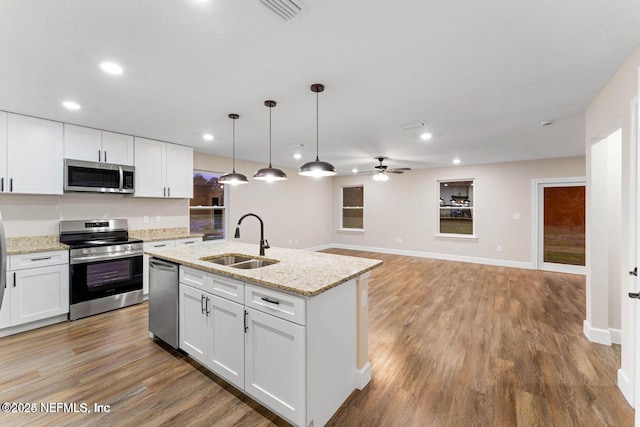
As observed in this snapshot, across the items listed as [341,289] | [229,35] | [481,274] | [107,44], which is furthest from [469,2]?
[481,274]

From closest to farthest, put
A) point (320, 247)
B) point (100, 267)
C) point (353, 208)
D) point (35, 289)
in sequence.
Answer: point (35, 289), point (100, 267), point (320, 247), point (353, 208)

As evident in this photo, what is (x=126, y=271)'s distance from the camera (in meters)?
3.83

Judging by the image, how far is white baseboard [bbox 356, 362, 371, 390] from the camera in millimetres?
2166

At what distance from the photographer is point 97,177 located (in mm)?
3775

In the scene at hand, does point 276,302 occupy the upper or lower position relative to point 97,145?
lower

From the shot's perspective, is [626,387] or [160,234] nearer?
[626,387]

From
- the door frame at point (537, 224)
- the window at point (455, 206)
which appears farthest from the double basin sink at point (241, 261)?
the door frame at point (537, 224)

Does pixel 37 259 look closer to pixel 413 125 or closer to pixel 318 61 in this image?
pixel 318 61

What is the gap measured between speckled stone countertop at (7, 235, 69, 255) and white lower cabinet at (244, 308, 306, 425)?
2.98 metres

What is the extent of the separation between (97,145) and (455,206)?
297 inches

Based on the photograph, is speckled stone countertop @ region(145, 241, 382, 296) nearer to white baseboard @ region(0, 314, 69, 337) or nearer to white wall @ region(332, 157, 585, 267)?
white baseboard @ region(0, 314, 69, 337)

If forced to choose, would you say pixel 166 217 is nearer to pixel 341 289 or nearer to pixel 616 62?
pixel 341 289

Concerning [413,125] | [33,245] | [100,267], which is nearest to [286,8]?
[413,125]

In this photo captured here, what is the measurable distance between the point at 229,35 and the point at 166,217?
3945 mm
